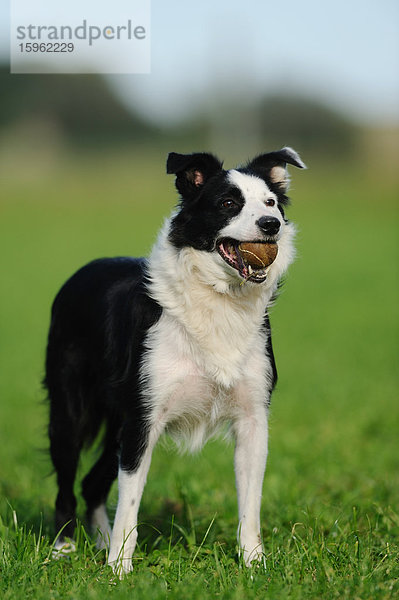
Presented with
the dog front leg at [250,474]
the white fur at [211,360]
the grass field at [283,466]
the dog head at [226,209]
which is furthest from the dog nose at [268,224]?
the dog front leg at [250,474]

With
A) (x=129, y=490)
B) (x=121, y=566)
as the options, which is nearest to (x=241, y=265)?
(x=129, y=490)

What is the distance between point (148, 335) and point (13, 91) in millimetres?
42828

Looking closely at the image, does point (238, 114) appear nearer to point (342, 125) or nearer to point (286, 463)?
point (342, 125)

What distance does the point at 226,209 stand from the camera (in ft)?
14.2

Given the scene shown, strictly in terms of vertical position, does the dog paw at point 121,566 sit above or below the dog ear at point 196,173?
below

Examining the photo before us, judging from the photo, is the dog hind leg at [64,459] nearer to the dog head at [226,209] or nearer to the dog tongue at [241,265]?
the dog head at [226,209]

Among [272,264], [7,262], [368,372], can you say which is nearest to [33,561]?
[272,264]

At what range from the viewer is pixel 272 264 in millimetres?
4395

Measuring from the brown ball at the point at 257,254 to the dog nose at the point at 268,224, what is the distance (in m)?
0.09

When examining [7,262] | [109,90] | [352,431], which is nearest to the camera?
[352,431]

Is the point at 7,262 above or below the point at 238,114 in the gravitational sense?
below

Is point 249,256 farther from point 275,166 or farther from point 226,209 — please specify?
point 275,166

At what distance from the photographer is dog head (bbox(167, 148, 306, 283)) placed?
13.9 feet

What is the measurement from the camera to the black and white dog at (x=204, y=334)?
4336mm
